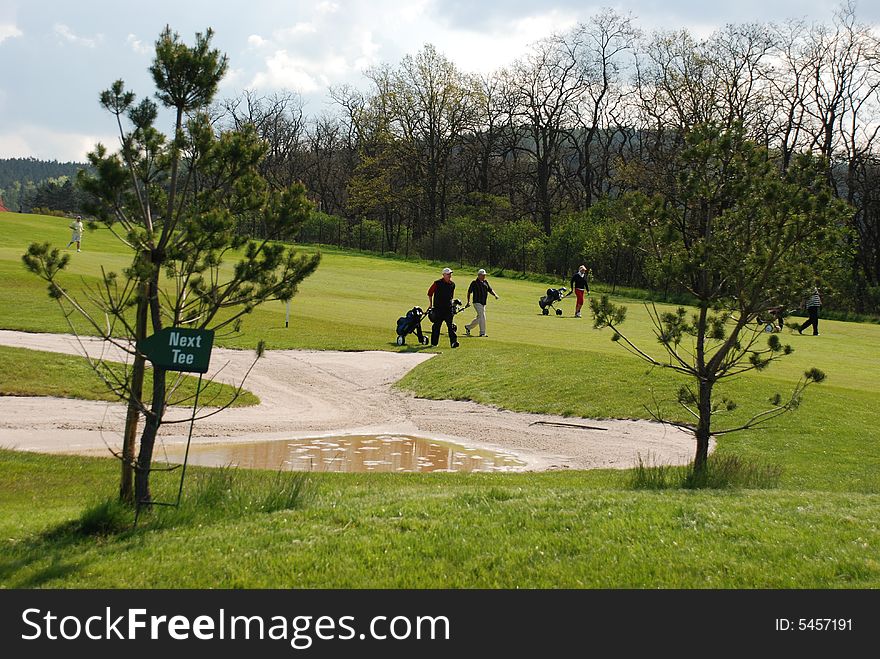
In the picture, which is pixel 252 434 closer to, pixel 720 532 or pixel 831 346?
pixel 720 532

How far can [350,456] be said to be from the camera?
1454 cm

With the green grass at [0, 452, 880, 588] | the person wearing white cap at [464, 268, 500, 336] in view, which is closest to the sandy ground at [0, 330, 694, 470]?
the person wearing white cap at [464, 268, 500, 336]

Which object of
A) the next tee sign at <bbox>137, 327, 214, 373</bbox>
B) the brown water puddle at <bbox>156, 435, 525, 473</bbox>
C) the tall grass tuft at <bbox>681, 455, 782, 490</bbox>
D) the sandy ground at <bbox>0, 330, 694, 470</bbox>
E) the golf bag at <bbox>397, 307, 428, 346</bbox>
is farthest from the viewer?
the golf bag at <bbox>397, 307, 428, 346</bbox>

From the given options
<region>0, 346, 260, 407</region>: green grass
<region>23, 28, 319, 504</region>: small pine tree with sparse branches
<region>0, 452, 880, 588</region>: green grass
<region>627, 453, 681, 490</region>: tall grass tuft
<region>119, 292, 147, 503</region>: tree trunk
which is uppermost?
<region>23, 28, 319, 504</region>: small pine tree with sparse branches

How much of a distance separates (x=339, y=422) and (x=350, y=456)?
121 inches

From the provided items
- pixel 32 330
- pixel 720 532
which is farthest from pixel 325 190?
pixel 720 532

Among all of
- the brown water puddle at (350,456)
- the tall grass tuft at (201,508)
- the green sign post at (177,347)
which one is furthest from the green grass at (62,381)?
the green sign post at (177,347)

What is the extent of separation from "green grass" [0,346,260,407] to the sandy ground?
0.41m

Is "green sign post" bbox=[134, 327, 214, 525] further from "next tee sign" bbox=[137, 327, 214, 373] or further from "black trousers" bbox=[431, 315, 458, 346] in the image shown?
"black trousers" bbox=[431, 315, 458, 346]

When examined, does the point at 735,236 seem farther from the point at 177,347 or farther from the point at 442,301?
the point at 442,301

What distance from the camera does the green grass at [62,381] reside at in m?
17.4

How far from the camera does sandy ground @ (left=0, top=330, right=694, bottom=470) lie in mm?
14766

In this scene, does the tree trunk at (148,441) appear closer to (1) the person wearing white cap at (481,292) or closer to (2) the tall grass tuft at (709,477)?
(2) the tall grass tuft at (709,477)
